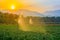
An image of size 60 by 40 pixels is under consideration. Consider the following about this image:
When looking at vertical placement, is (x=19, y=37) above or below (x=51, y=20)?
below

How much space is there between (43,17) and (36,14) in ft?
0.73

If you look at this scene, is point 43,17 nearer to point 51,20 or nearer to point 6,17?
point 51,20

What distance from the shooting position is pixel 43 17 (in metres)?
5.46

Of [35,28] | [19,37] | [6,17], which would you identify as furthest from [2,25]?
[19,37]

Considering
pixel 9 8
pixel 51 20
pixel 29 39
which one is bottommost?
pixel 29 39

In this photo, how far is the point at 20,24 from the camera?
590cm

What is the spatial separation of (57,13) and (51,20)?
326 mm

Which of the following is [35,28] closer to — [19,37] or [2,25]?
[2,25]

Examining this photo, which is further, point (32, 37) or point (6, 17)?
point (6, 17)

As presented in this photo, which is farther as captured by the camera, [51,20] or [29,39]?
[51,20]

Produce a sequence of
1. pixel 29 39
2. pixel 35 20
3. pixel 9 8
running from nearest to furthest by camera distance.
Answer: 1. pixel 29 39
2. pixel 9 8
3. pixel 35 20

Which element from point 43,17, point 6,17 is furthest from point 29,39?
point 6,17

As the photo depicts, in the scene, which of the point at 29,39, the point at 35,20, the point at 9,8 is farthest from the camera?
the point at 35,20

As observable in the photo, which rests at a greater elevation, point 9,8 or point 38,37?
point 9,8
